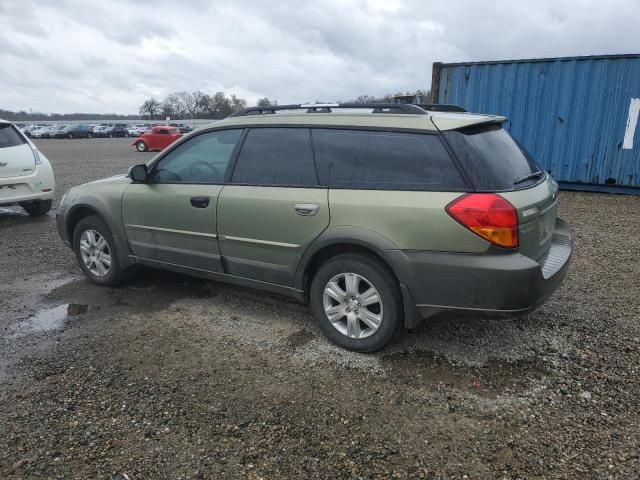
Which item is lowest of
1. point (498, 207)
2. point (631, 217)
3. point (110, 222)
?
point (631, 217)

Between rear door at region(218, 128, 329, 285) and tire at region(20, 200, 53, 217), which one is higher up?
rear door at region(218, 128, 329, 285)

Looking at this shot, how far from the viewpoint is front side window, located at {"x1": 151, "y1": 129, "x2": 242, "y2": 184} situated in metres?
3.98

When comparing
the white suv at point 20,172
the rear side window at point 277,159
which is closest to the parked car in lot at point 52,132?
the white suv at point 20,172

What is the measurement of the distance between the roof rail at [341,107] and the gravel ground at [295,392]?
65.4 inches

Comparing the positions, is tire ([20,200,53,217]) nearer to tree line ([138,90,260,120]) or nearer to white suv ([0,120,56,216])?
white suv ([0,120,56,216])

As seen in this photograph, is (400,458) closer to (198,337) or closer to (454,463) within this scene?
(454,463)

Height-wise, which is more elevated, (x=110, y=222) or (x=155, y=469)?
(x=110, y=222)

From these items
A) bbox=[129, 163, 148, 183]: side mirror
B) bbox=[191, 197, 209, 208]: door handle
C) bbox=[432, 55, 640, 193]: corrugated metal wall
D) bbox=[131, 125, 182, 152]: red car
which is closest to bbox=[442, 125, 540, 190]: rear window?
bbox=[191, 197, 209, 208]: door handle

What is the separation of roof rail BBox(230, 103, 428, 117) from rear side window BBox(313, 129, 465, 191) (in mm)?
226

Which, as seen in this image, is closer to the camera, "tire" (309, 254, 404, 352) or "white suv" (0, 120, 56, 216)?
"tire" (309, 254, 404, 352)

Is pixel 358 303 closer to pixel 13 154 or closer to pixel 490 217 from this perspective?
pixel 490 217

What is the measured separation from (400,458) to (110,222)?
3.45 meters

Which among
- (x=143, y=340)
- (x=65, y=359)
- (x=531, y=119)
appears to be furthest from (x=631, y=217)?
(x=65, y=359)

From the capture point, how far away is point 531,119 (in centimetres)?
1025
